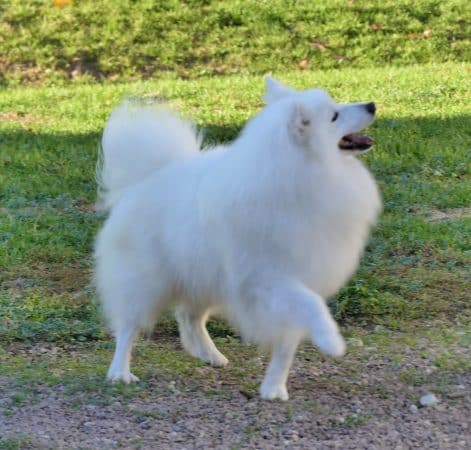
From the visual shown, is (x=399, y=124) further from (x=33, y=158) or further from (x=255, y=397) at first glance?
(x=255, y=397)

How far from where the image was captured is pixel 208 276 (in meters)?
4.46

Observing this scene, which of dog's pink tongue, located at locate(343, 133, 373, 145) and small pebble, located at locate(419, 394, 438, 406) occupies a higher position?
dog's pink tongue, located at locate(343, 133, 373, 145)

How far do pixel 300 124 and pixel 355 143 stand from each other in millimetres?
359

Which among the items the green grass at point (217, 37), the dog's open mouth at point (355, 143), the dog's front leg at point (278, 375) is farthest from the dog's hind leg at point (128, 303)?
the green grass at point (217, 37)

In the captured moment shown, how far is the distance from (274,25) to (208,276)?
9888 millimetres

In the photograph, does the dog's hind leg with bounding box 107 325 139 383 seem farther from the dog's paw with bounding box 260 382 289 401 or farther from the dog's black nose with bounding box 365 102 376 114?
the dog's black nose with bounding box 365 102 376 114

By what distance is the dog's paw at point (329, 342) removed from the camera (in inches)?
156

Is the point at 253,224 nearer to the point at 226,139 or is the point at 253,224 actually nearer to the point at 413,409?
the point at 413,409

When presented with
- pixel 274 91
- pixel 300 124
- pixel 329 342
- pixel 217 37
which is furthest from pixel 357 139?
pixel 217 37

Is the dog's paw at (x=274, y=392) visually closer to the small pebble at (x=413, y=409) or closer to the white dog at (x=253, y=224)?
the white dog at (x=253, y=224)

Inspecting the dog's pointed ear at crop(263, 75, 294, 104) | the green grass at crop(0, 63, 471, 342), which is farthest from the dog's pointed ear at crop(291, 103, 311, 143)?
the green grass at crop(0, 63, 471, 342)

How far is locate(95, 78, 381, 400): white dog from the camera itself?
4.09 m

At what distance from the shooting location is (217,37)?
13.7m

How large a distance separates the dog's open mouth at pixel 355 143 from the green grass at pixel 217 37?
8.97m
